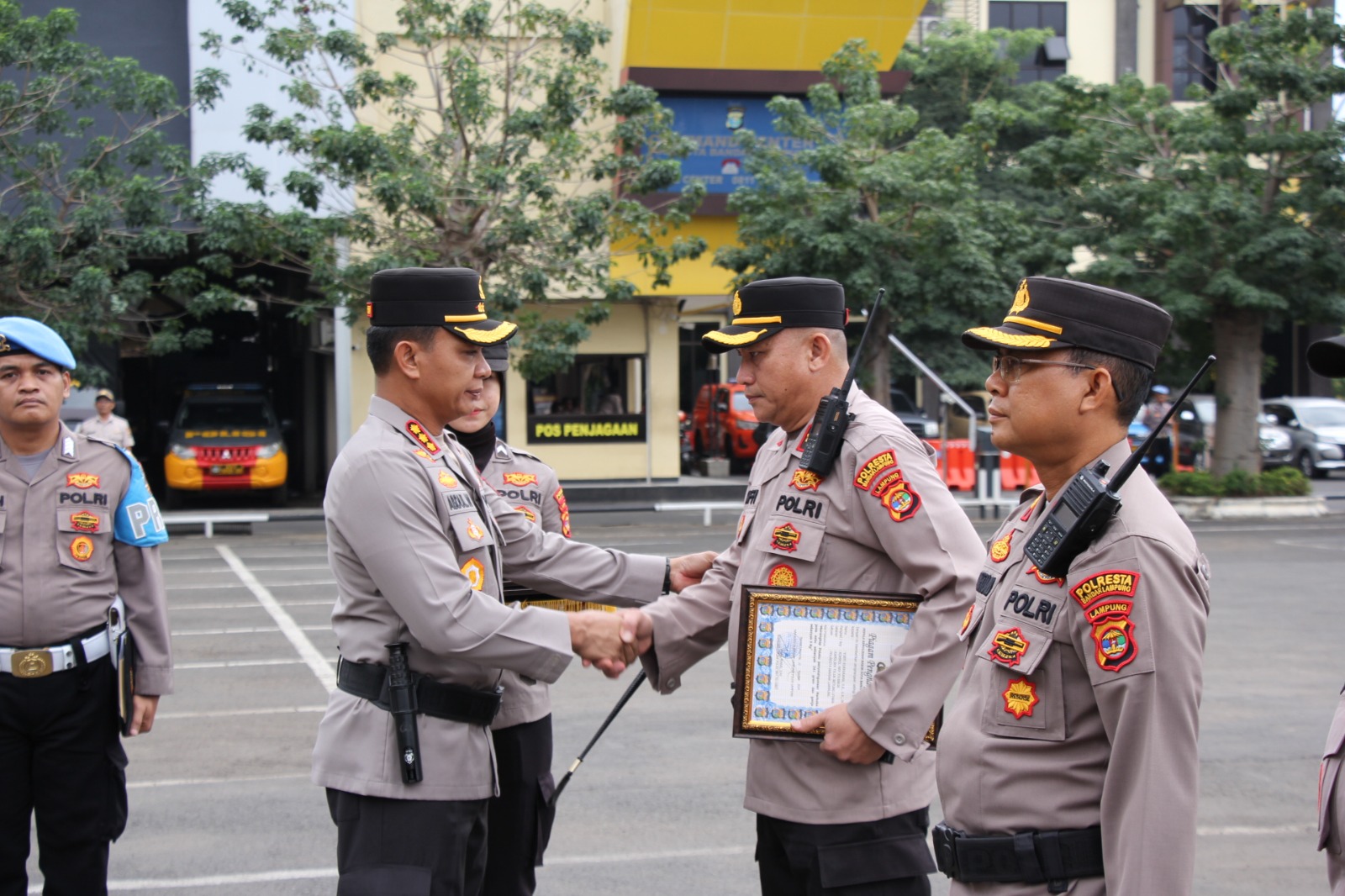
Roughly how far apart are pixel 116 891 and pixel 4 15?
1546cm

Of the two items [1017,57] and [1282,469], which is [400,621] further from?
[1017,57]

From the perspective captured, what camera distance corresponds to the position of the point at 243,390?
22.8 m

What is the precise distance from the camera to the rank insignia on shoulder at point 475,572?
3451 mm

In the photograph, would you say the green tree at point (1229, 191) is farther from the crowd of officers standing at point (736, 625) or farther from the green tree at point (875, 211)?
the crowd of officers standing at point (736, 625)

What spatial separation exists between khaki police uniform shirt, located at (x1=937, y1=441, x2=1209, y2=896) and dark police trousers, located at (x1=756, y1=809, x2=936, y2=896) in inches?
25.2

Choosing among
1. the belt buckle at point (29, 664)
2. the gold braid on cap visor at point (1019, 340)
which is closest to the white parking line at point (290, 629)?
the belt buckle at point (29, 664)

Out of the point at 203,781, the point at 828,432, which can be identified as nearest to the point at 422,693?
the point at 828,432

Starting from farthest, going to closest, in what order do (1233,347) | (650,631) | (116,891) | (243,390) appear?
(243,390), (1233,347), (116,891), (650,631)

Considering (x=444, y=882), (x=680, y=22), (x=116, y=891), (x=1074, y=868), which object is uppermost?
(x=680, y=22)

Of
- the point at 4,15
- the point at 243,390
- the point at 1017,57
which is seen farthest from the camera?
the point at 1017,57

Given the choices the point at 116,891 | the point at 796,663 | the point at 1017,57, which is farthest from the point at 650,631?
the point at 1017,57

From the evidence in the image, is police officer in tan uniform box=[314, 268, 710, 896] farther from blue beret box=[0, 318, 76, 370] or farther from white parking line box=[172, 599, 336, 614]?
white parking line box=[172, 599, 336, 614]

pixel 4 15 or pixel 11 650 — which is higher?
pixel 4 15

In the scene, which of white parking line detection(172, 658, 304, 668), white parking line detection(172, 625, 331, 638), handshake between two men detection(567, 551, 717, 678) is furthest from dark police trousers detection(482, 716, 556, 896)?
white parking line detection(172, 625, 331, 638)
